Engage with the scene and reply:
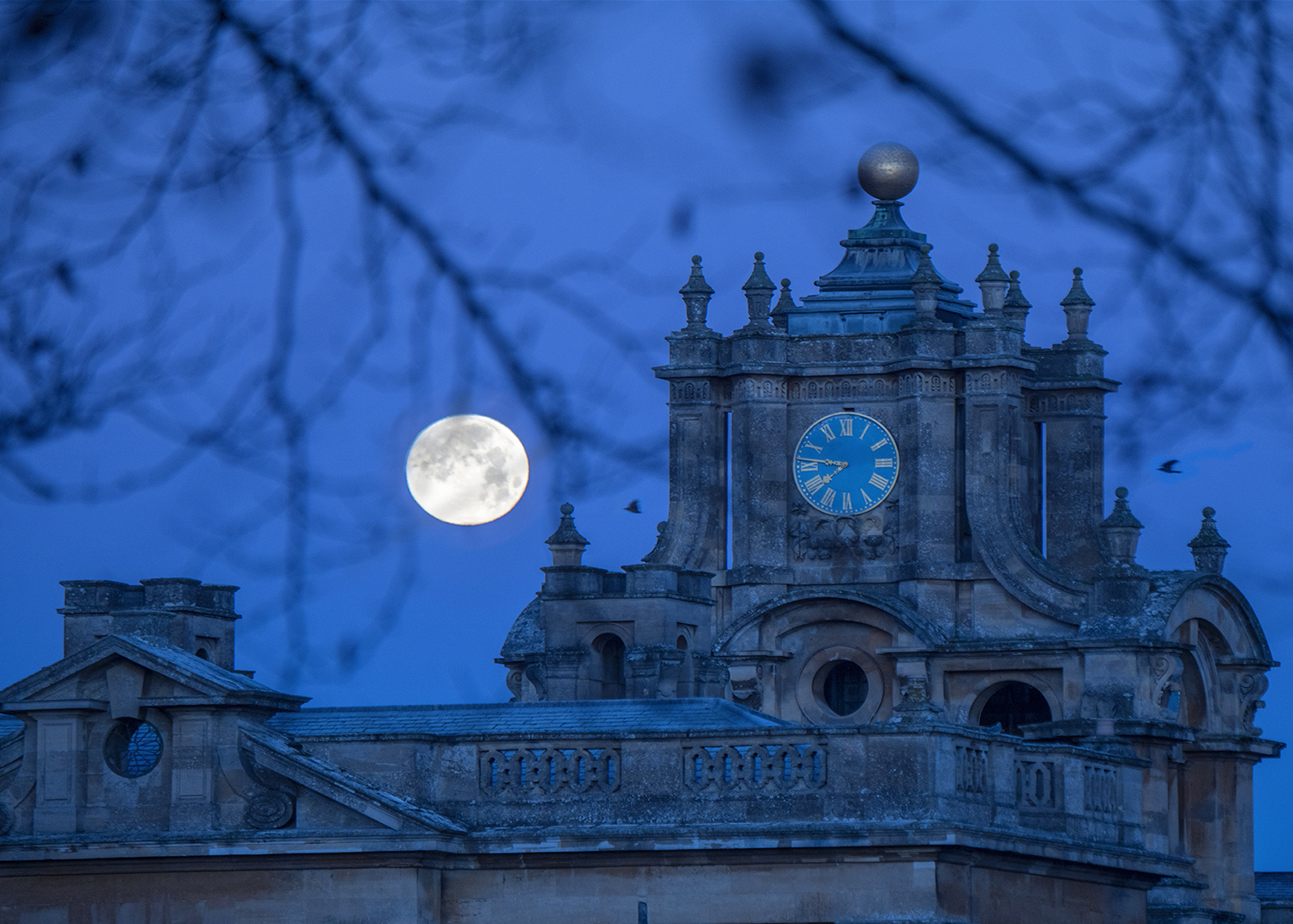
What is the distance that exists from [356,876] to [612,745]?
358 centimetres

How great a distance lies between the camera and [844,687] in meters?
65.4

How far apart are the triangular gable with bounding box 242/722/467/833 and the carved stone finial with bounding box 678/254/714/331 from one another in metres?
29.6

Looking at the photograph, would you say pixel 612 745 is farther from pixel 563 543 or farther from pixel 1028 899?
pixel 563 543

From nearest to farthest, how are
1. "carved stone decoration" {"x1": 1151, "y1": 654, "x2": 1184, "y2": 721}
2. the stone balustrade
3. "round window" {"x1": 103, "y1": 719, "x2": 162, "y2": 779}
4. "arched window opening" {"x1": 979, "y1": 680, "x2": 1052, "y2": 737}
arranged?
the stone balustrade, "round window" {"x1": 103, "y1": 719, "x2": 162, "y2": 779}, "carved stone decoration" {"x1": 1151, "y1": 654, "x2": 1184, "y2": 721}, "arched window opening" {"x1": 979, "y1": 680, "x2": 1052, "y2": 737}

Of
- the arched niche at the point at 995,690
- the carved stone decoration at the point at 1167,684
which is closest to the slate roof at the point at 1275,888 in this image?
the carved stone decoration at the point at 1167,684

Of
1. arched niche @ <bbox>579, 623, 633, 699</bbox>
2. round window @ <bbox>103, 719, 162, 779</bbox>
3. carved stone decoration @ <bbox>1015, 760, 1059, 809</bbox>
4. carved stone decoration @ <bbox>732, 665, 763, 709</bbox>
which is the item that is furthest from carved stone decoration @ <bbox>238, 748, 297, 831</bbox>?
carved stone decoration @ <bbox>732, 665, 763, 709</bbox>

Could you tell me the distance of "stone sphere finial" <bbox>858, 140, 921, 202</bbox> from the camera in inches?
2717

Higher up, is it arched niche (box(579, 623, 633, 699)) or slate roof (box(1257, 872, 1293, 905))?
arched niche (box(579, 623, 633, 699))

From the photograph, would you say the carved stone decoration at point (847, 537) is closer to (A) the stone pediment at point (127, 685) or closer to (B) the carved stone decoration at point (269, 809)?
(A) the stone pediment at point (127, 685)

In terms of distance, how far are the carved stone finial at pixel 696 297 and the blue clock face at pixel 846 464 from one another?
144 inches

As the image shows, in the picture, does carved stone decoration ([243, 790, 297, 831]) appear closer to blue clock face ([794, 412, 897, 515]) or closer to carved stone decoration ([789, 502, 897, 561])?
carved stone decoration ([789, 502, 897, 561])

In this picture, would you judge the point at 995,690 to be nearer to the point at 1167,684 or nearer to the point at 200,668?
the point at 1167,684

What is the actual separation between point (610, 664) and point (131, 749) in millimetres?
16521

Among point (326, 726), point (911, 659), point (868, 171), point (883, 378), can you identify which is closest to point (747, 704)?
point (911, 659)
